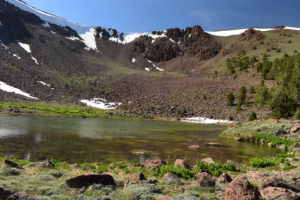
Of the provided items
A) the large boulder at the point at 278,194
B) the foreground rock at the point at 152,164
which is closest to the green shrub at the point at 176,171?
the foreground rock at the point at 152,164

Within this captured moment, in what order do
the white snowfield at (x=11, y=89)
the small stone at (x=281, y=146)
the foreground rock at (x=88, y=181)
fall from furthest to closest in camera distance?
the white snowfield at (x=11, y=89)
the small stone at (x=281, y=146)
the foreground rock at (x=88, y=181)

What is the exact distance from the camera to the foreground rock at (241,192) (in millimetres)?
7195

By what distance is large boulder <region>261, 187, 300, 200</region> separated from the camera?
7.27 metres

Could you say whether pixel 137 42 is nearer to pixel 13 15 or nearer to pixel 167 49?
pixel 167 49

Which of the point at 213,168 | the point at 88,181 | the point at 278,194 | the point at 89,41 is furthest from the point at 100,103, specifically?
the point at 89,41

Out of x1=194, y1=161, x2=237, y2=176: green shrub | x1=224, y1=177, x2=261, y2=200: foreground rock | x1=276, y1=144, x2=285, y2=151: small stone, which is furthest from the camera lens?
x1=276, y1=144, x2=285, y2=151: small stone

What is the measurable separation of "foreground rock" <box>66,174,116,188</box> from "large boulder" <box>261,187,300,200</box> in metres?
5.56

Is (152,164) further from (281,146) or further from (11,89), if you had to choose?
(11,89)

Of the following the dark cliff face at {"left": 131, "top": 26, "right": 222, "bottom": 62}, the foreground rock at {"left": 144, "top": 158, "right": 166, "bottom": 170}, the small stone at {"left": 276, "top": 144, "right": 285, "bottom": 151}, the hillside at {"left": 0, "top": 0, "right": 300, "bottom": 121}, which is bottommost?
the small stone at {"left": 276, "top": 144, "right": 285, "bottom": 151}

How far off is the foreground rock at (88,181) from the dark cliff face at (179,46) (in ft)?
543

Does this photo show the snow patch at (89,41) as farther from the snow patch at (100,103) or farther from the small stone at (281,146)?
the small stone at (281,146)

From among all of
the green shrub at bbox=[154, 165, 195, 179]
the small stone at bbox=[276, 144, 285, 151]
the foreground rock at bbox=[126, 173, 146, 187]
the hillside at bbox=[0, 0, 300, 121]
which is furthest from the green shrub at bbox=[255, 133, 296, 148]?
the hillside at bbox=[0, 0, 300, 121]

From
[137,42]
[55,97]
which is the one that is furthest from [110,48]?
[55,97]

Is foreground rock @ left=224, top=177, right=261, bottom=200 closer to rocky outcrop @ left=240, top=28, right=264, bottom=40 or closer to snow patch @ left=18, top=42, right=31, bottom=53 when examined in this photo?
snow patch @ left=18, top=42, right=31, bottom=53
